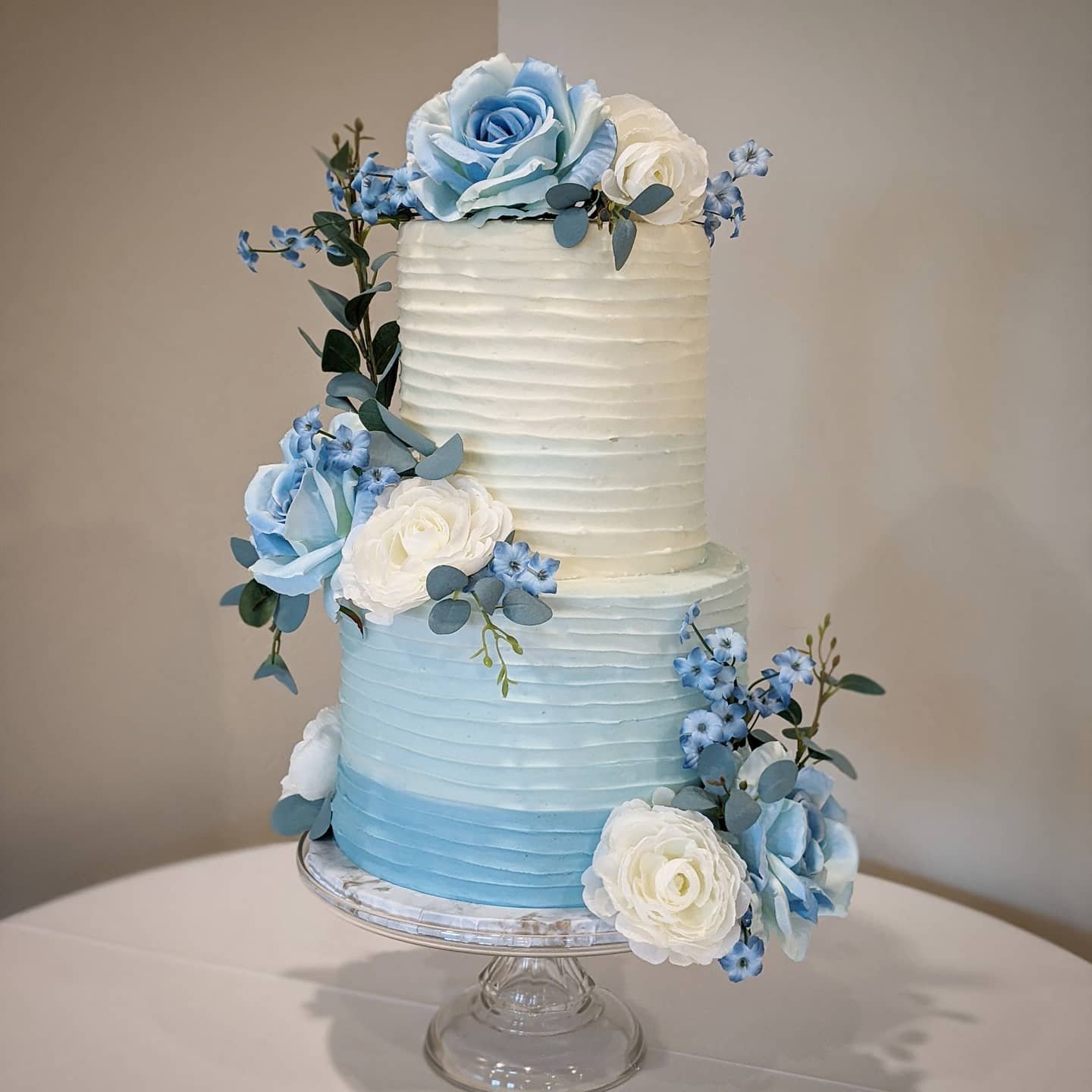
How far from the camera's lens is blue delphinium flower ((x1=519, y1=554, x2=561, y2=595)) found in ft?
3.30

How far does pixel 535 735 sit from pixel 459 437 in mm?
236

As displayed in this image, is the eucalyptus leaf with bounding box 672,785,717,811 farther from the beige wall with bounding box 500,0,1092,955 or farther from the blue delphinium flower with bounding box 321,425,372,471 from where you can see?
the beige wall with bounding box 500,0,1092,955

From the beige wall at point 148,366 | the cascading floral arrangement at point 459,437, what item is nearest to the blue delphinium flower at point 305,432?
the cascading floral arrangement at point 459,437

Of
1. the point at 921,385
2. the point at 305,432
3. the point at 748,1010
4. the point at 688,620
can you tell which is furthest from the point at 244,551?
the point at 921,385

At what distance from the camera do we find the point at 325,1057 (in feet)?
4.23

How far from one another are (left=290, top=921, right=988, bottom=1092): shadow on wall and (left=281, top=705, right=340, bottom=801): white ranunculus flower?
0.27m

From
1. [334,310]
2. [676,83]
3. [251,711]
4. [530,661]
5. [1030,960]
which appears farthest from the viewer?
[251,711]

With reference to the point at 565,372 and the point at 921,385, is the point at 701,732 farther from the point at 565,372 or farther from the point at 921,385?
the point at 921,385

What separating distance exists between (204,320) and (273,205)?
182mm

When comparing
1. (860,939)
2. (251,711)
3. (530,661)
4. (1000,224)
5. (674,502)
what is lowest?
(860,939)

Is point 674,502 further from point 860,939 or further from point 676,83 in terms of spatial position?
point 676,83

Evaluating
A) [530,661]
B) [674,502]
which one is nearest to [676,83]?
[674,502]

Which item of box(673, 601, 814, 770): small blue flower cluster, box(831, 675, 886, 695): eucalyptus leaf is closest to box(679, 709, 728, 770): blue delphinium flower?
box(673, 601, 814, 770): small blue flower cluster

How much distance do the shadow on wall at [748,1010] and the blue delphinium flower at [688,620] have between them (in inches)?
18.1
